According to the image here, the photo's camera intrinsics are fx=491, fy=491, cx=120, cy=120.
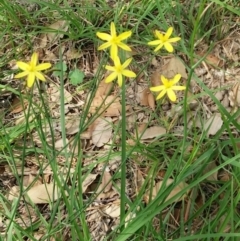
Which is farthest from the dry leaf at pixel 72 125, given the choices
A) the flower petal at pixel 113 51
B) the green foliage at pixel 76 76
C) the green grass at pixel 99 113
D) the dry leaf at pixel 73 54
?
the flower petal at pixel 113 51

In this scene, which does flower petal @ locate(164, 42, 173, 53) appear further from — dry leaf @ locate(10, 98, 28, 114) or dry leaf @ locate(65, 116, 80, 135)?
dry leaf @ locate(10, 98, 28, 114)

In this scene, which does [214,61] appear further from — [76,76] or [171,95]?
[171,95]

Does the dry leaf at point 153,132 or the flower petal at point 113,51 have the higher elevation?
the flower petal at point 113,51

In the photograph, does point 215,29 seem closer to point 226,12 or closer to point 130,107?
point 226,12

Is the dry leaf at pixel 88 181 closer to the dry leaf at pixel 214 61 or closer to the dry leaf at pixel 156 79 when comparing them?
the dry leaf at pixel 156 79

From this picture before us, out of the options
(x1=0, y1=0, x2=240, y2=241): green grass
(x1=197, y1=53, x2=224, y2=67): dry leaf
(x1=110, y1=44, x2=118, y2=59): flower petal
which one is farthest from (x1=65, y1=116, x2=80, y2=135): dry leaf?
(x1=110, y1=44, x2=118, y2=59): flower petal

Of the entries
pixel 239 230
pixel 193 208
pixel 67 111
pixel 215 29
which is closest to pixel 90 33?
pixel 67 111

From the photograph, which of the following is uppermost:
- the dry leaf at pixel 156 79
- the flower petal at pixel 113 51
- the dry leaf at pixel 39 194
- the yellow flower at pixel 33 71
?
the flower petal at pixel 113 51
